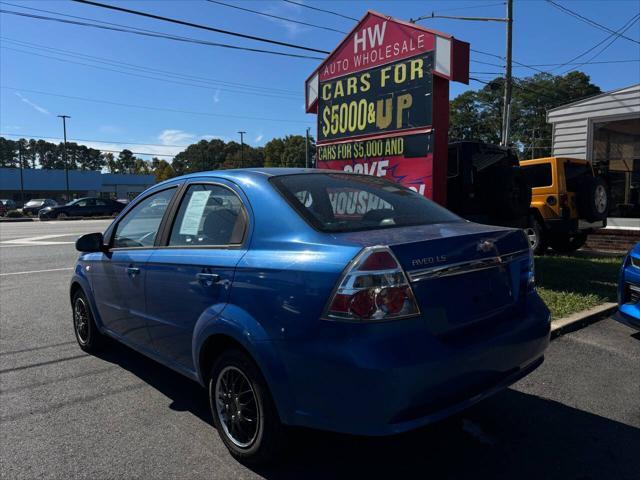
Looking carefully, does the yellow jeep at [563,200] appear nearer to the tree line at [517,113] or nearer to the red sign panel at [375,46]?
the red sign panel at [375,46]

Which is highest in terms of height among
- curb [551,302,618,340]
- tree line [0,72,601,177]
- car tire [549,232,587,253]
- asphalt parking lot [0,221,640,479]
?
tree line [0,72,601,177]

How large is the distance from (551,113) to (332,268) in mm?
13865

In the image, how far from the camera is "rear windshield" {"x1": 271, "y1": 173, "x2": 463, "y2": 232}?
110 inches

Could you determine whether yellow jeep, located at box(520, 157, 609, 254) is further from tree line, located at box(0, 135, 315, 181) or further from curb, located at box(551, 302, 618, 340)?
tree line, located at box(0, 135, 315, 181)

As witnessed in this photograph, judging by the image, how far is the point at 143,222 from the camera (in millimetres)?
4012

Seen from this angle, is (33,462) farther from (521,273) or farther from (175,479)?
(521,273)

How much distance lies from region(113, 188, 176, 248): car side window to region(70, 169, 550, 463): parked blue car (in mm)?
138

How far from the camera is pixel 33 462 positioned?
2.90 m

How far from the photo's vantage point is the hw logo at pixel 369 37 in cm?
767

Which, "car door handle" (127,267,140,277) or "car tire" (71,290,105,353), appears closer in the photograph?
"car door handle" (127,267,140,277)

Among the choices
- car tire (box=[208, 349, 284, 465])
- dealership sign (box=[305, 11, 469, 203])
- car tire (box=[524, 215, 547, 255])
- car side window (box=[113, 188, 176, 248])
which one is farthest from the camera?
car tire (box=[524, 215, 547, 255])

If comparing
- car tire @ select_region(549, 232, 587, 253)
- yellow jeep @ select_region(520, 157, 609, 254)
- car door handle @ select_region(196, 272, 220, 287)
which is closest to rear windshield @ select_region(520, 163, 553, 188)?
yellow jeep @ select_region(520, 157, 609, 254)

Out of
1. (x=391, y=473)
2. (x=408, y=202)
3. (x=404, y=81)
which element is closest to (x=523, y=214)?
(x=404, y=81)

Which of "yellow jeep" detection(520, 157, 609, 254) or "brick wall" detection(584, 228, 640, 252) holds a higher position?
"yellow jeep" detection(520, 157, 609, 254)
